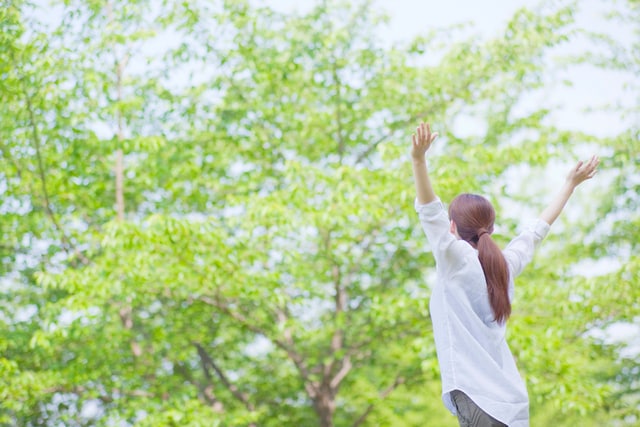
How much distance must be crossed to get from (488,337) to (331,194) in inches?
142

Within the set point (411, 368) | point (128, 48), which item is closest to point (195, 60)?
point (128, 48)

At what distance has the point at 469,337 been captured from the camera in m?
1.83

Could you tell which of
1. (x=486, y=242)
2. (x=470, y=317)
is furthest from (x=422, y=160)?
(x=470, y=317)

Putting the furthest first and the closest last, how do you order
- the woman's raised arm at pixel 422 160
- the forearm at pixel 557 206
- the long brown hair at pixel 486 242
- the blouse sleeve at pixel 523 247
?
1. the forearm at pixel 557 206
2. the blouse sleeve at pixel 523 247
3. the long brown hair at pixel 486 242
4. the woman's raised arm at pixel 422 160

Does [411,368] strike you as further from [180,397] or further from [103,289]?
[103,289]

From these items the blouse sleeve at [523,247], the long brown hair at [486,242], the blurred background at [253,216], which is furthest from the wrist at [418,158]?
the blurred background at [253,216]

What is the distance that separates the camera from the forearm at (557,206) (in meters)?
2.28

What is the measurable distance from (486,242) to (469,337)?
10.2 inches

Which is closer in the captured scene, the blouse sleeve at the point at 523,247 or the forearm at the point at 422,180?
the forearm at the point at 422,180

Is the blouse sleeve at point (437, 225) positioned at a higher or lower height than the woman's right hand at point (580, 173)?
lower

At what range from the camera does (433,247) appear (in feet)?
5.89

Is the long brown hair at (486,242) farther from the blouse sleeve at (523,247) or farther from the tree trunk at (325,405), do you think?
→ the tree trunk at (325,405)

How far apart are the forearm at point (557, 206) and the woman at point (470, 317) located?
43 cm

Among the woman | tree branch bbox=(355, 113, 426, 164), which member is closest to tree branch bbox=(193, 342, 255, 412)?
tree branch bbox=(355, 113, 426, 164)
